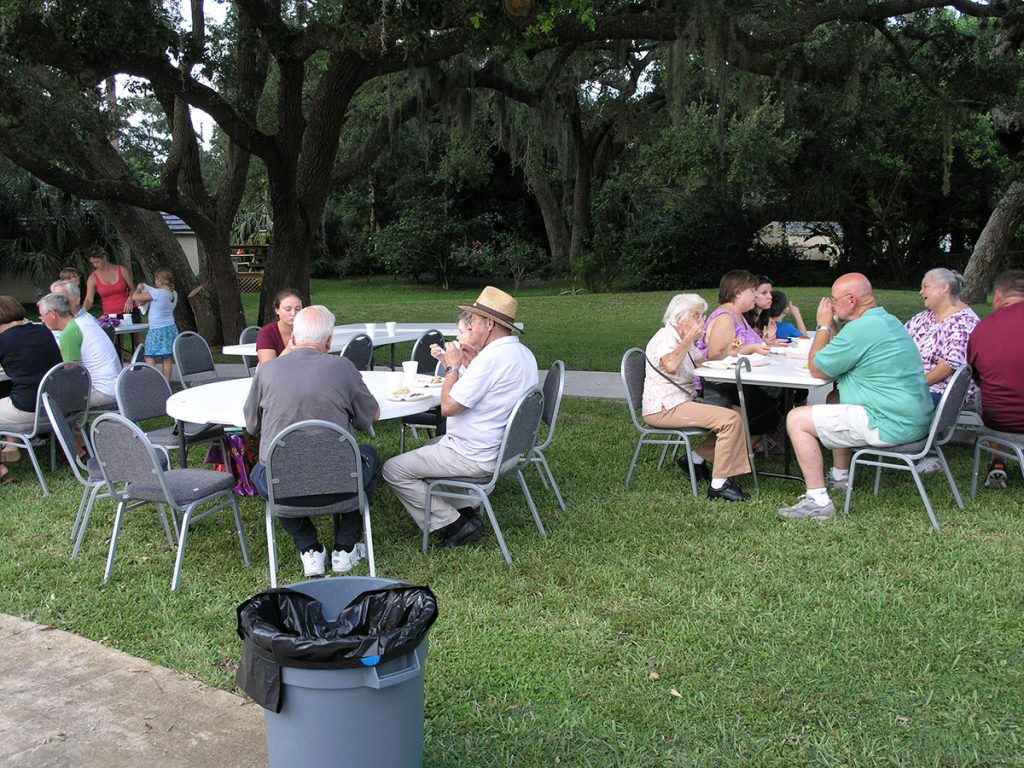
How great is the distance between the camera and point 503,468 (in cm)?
466

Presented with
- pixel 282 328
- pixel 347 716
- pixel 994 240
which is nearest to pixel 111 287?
pixel 282 328

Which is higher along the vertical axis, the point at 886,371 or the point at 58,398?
the point at 886,371

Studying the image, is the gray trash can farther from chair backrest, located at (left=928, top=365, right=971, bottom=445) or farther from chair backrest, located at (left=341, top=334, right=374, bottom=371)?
chair backrest, located at (left=341, top=334, right=374, bottom=371)

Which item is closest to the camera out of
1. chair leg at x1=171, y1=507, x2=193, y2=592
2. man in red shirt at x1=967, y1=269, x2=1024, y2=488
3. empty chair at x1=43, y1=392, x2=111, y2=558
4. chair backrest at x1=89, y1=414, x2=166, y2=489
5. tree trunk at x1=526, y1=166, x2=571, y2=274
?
chair backrest at x1=89, y1=414, x2=166, y2=489

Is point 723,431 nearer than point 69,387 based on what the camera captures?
Yes

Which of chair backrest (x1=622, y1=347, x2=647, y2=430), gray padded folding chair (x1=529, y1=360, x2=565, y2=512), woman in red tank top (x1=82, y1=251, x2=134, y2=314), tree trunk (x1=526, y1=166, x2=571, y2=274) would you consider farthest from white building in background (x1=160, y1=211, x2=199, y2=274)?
gray padded folding chair (x1=529, y1=360, x2=565, y2=512)

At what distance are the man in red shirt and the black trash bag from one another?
13.7 feet

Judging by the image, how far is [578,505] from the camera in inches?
217

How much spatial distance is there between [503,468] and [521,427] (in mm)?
250

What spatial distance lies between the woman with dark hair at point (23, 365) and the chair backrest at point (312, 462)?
9.58 ft

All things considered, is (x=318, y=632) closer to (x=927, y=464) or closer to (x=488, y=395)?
(x=488, y=395)

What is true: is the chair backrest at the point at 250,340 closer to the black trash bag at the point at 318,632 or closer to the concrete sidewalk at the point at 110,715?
the concrete sidewalk at the point at 110,715

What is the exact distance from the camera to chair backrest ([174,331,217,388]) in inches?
299

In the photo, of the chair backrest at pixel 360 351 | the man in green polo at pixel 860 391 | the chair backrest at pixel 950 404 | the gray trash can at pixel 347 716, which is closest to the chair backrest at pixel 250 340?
the chair backrest at pixel 360 351
